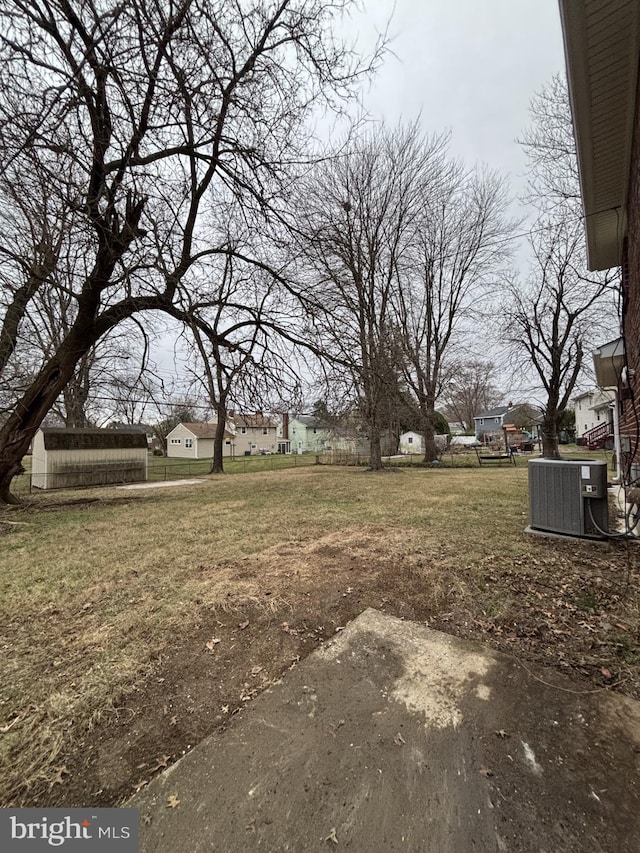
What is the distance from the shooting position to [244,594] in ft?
10.7

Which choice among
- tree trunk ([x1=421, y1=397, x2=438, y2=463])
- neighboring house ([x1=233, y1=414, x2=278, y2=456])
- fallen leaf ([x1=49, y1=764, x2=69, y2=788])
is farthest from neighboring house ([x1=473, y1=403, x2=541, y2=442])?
fallen leaf ([x1=49, y1=764, x2=69, y2=788])

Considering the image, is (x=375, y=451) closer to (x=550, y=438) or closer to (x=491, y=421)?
(x=550, y=438)

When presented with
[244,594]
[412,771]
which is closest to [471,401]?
[244,594]

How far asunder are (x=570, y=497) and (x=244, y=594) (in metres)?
4.05

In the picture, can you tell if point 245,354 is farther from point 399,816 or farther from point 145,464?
point 145,464

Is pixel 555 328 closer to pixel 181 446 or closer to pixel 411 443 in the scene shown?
pixel 411 443

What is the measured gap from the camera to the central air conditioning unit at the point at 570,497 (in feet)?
14.0

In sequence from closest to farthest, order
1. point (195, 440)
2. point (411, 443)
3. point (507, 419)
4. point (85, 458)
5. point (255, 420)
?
point (255, 420)
point (85, 458)
point (195, 440)
point (411, 443)
point (507, 419)

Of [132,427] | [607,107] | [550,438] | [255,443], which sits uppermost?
[607,107]

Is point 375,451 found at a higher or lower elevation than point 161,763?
higher

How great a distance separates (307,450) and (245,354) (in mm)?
41968

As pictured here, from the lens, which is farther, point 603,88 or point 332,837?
point 603,88

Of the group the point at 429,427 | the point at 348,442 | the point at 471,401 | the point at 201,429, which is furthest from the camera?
the point at 471,401

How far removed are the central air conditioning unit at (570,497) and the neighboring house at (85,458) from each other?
15723 mm
